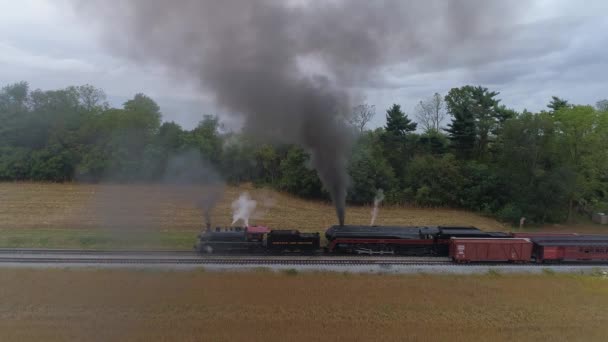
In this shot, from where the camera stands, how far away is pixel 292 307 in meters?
12.7

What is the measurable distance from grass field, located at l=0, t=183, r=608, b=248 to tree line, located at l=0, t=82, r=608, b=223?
4.59 feet

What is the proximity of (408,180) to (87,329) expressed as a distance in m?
27.4

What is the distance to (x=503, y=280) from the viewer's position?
15773 mm

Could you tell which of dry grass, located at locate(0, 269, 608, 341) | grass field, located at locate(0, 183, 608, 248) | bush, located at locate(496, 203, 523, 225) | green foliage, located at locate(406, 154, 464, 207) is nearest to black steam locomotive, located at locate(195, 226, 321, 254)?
grass field, located at locate(0, 183, 608, 248)

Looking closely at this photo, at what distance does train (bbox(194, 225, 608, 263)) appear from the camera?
1780 cm

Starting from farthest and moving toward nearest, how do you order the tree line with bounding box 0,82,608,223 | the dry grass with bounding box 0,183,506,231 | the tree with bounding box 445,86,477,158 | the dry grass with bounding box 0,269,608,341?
the tree with bounding box 445,86,477,158
the tree line with bounding box 0,82,608,223
the dry grass with bounding box 0,183,506,231
the dry grass with bounding box 0,269,608,341

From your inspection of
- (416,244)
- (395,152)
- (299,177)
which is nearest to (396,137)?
(395,152)

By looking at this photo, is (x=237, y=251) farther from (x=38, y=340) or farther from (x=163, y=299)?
(x=38, y=340)

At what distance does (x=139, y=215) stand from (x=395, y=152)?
2709cm

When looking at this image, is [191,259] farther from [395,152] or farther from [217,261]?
[395,152]

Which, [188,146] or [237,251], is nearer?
[237,251]

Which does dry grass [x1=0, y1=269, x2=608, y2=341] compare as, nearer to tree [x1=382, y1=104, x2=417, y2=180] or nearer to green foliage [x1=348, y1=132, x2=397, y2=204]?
green foliage [x1=348, y1=132, x2=397, y2=204]

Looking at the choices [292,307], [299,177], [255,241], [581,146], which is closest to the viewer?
[292,307]

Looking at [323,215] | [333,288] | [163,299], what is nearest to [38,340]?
[163,299]
